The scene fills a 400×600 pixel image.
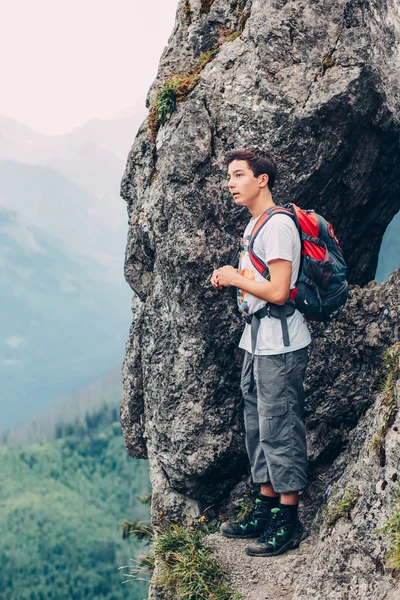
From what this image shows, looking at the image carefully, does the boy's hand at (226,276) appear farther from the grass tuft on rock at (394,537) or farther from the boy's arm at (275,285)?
the grass tuft on rock at (394,537)

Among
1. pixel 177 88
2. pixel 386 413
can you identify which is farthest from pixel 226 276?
pixel 177 88

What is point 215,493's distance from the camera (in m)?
8.80

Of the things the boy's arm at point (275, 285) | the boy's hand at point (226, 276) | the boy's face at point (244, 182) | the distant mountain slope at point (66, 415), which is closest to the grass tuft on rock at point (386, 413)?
the boy's arm at point (275, 285)

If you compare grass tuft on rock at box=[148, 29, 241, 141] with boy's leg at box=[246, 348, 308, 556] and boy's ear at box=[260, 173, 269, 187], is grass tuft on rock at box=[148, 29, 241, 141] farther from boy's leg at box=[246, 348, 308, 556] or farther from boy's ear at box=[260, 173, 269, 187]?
boy's leg at box=[246, 348, 308, 556]

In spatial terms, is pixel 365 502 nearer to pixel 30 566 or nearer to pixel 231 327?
pixel 231 327

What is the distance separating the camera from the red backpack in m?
6.38

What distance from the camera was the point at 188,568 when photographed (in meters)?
7.20

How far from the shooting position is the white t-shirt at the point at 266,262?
239 inches

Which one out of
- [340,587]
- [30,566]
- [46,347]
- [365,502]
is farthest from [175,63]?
[46,347]

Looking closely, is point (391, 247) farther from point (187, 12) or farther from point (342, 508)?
point (342, 508)

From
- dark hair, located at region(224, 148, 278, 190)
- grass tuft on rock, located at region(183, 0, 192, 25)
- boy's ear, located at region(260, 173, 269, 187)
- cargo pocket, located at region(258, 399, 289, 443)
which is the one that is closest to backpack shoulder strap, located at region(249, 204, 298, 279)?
boy's ear, located at region(260, 173, 269, 187)

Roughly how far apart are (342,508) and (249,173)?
12.0 ft

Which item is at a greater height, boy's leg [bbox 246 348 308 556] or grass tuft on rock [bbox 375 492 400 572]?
boy's leg [bbox 246 348 308 556]

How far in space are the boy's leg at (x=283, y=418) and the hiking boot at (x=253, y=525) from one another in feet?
2.19
